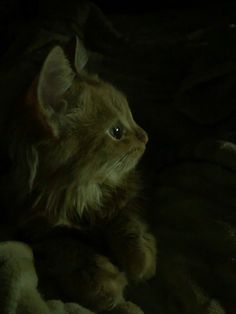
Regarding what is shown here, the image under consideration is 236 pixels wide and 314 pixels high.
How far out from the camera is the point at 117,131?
1476 mm

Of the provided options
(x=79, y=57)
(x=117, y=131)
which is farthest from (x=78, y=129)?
(x=79, y=57)

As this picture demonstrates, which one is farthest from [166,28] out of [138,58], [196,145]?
[196,145]

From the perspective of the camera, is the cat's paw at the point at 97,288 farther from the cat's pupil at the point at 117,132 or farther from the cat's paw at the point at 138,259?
the cat's pupil at the point at 117,132

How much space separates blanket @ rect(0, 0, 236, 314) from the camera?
1.29 m

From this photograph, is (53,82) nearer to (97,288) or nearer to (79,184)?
(79,184)

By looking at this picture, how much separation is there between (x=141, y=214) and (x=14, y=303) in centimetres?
48

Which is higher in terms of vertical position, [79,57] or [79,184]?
[79,57]

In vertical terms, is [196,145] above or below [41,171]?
A: below

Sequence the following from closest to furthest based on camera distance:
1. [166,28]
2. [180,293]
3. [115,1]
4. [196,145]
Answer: [180,293] < [196,145] < [166,28] < [115,1]

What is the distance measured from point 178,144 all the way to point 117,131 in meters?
0.28

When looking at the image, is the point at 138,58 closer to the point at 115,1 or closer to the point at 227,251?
the point at 115,1

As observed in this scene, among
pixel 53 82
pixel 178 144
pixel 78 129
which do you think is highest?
pixel 53 82

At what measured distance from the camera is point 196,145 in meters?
1.58

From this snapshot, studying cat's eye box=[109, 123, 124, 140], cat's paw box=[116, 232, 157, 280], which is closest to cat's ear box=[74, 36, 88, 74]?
cat's eye box=[109, 123, 124, 140]
